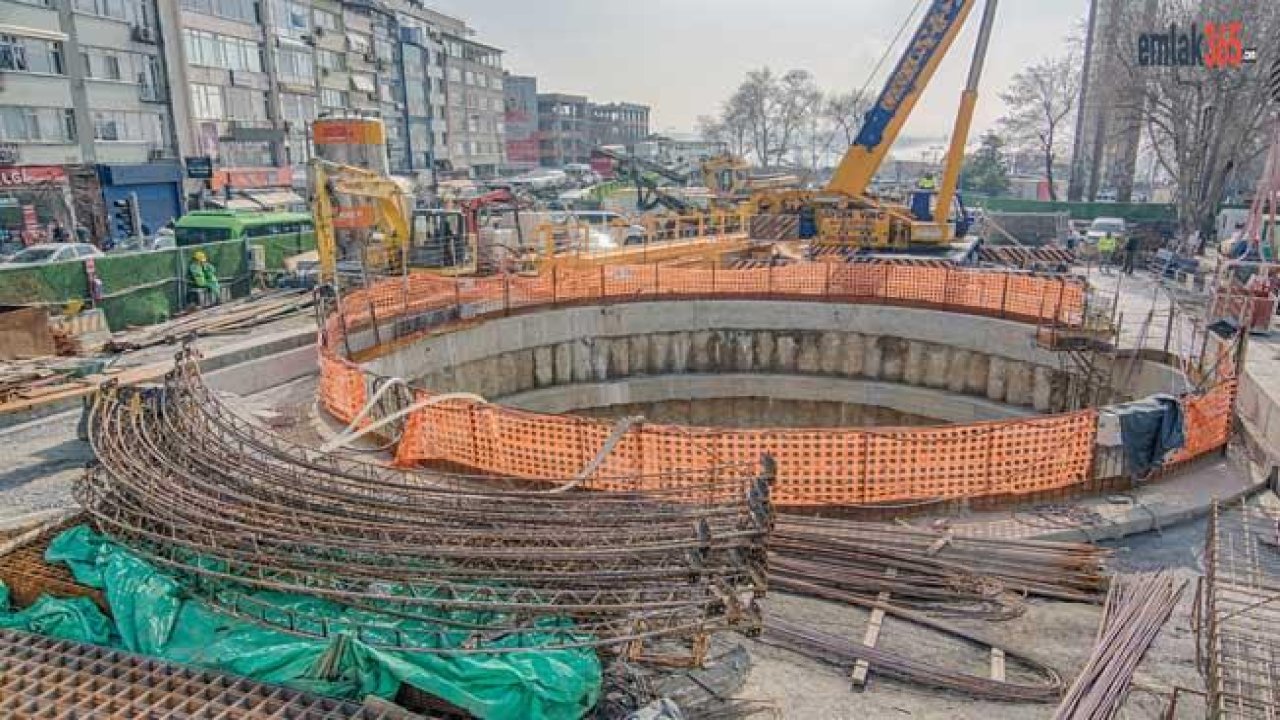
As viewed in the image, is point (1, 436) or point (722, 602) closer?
point (722, 602)

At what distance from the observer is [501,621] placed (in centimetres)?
561

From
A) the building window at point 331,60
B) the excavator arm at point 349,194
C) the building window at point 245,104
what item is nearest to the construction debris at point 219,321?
the excavator arm at point 349,194

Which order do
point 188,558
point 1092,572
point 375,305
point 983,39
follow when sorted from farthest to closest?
point 983,39
point 375,305
point 1092,572
point 188,558

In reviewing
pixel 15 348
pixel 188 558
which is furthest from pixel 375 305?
pixel 188 558

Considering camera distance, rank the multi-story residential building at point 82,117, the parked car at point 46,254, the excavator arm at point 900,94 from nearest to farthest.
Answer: the parked car at point 46,254 → the excavator arm at point 900,94 → the multi-story residential building at point 82,117

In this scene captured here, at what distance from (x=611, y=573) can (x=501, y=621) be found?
862mm

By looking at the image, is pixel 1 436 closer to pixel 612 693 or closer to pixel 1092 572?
pixel 612 693

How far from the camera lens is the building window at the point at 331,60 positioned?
55.4 metres

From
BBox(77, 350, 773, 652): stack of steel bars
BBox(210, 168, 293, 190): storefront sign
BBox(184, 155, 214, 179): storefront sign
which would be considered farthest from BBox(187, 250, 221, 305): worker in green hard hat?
BBox(210, 168, 293, 190): storefront sign

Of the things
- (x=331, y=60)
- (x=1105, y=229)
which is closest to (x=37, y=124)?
(x=331, y=60)

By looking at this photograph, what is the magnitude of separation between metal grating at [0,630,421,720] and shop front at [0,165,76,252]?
2965cm

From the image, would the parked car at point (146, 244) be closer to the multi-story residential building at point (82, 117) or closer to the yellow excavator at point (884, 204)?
the multi-story residential building at point (82, 117)

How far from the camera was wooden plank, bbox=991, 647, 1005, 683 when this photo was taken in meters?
5.95

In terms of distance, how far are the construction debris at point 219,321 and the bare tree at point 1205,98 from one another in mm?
36422
